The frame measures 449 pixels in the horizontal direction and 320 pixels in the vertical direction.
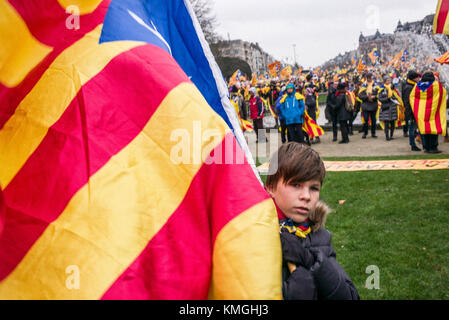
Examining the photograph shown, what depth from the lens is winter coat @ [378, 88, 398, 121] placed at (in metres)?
12.3

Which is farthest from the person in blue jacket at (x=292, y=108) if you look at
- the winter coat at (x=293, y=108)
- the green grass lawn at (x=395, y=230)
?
the green grass lawn at (x=395, y=230)

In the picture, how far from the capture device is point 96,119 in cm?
147

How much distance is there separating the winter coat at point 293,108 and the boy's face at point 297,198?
33.9 feet

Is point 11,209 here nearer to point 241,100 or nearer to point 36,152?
point 36,152

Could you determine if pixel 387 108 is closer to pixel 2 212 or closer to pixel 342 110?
pixel 342 110

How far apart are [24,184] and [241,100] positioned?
50.4 ft

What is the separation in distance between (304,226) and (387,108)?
39.0 feet

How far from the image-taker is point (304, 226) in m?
1.80

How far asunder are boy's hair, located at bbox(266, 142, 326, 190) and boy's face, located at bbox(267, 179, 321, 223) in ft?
0.09

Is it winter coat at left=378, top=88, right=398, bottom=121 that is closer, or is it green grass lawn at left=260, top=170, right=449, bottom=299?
green grass lawn at left=260, top=170, right=449, bottom=299

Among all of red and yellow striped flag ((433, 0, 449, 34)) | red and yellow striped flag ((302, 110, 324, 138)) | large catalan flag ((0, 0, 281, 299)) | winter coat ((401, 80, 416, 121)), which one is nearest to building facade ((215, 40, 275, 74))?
red and yellow striped flag ((302, 110, 324, 138))

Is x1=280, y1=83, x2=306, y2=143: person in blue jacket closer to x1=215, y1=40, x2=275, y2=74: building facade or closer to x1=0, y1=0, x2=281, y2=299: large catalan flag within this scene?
x1=0, y1=0, x2=281, y2=299: large catalan flag

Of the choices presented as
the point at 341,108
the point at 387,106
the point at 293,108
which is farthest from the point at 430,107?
the point at 293,108

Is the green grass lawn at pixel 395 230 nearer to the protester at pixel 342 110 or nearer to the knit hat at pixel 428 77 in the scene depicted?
the knit hat at pixel 428 77
